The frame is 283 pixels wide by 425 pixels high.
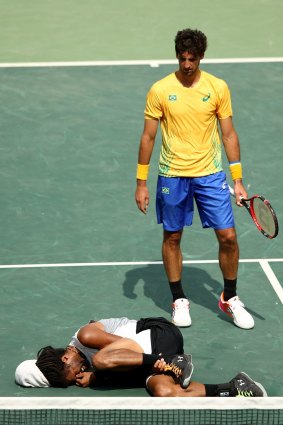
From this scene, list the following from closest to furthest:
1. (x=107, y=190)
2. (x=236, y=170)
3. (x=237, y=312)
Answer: (x=236, y=170), (x=237, y=312), (x=107, y=190)

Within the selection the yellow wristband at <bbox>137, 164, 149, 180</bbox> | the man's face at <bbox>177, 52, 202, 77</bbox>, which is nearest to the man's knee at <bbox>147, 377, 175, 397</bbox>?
the yellow wristband at <bbox>137, 164, 149, 180</bbox>

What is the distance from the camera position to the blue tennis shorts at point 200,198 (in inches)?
368

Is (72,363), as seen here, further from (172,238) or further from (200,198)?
(200,198)

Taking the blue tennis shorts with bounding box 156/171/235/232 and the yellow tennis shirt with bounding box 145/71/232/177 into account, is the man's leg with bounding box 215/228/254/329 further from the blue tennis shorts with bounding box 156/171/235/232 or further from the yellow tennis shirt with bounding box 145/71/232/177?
the yellow tennis shirt with bounding box 145/71/232/177

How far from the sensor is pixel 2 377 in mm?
8812

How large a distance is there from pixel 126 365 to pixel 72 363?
451mm

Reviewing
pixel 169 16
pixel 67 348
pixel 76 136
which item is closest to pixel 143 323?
pixel 67 348

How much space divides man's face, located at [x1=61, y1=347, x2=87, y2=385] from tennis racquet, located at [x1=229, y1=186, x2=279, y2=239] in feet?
6.04

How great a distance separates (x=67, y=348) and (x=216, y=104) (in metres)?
2.35

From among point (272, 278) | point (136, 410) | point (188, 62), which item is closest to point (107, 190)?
point (272, 278)

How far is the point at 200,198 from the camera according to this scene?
9398mm

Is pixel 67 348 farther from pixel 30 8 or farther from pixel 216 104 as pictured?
pixel 30 8

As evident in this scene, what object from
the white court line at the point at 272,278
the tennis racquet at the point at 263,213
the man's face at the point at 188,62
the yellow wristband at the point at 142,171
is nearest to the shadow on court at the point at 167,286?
the white court line at the point at 272,278

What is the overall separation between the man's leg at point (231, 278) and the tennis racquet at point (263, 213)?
0.82 feet
